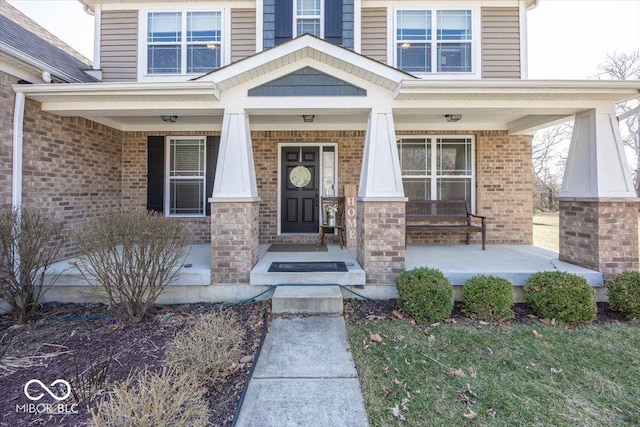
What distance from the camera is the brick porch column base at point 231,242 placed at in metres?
4.77

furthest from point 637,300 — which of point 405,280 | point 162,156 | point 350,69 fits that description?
point 162,156

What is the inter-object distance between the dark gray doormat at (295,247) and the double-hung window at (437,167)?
255 cm

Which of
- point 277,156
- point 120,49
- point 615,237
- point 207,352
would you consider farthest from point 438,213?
point 120,49

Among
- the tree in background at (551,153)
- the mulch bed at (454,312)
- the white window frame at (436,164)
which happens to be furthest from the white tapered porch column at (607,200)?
the tree in background at (551,153)

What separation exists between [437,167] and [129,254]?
21.1 ft

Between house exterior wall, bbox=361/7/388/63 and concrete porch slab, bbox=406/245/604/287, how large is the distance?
14.2ft

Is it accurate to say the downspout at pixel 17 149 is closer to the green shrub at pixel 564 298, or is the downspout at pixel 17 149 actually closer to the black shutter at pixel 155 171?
→ the black shutter at pixel 155 171

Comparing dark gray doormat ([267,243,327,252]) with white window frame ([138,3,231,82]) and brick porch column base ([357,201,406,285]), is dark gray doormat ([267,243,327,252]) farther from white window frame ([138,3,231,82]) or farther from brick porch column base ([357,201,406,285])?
white window frame ([138,3,231,82])

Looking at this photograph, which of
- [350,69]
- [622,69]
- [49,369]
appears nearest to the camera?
[49,369]

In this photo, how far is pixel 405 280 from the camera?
4266 mm

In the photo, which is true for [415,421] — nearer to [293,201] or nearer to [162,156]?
[293,201]

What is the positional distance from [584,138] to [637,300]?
8.41ft

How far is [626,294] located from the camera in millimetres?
4262

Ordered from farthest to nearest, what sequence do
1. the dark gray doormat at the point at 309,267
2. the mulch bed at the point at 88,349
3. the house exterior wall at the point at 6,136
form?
the dark gray doormat at the point at 309,267 < the house exterior wall at the point at 6,136 < the mulch bed at the point at 88,349
